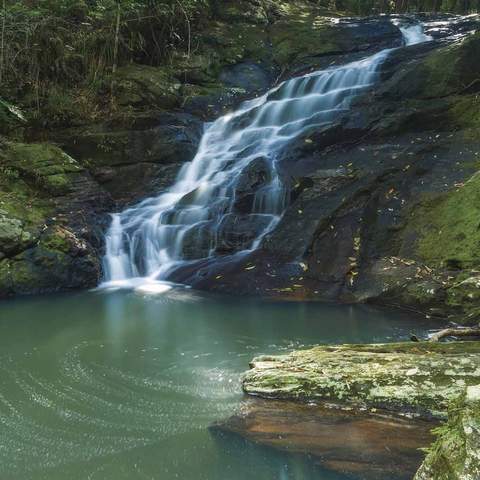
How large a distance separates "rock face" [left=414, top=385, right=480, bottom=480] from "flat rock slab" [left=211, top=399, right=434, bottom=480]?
91 centimetres

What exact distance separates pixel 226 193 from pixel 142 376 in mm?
6634

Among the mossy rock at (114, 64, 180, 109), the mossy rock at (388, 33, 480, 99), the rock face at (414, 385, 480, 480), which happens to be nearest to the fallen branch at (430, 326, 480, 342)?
the rock face at (414, 385, 480, 480)

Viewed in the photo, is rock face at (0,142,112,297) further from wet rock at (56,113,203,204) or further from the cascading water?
wet rock at (56,113,203,204)

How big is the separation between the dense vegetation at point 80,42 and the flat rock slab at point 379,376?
35.9 ft

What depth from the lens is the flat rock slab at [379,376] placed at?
376 centimetres

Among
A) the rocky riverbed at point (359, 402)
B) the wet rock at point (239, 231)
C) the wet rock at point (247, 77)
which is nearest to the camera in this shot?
the rocky riverbed at point (359, 402)

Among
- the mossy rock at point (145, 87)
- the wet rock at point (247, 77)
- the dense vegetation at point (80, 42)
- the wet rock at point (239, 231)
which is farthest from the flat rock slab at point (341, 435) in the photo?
the wet rock at point (247, 77)

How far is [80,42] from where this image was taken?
14.1 m

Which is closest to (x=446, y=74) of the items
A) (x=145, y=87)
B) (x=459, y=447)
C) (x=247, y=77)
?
(x=247, y=77)

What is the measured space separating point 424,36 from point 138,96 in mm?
→ 9966

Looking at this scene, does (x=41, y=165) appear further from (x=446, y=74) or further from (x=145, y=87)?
(x=446, y=74)

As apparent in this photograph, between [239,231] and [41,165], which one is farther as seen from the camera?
[41,165]

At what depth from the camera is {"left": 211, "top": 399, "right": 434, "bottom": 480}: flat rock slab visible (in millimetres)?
3213

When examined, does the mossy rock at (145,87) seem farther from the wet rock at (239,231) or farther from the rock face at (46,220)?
the wet rock at (239,231)
